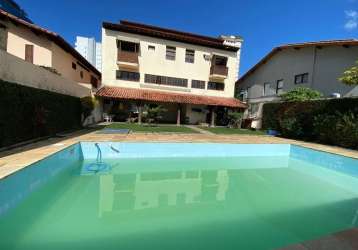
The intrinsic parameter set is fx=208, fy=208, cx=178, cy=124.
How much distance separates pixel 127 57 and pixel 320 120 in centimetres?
1893

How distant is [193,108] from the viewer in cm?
2667

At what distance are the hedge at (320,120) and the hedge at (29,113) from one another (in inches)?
670

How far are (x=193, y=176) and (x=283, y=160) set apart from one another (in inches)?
252

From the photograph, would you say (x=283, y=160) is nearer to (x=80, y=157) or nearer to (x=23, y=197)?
(x=80, y=157)

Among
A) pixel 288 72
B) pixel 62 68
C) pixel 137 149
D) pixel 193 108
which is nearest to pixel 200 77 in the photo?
pixel 193 108

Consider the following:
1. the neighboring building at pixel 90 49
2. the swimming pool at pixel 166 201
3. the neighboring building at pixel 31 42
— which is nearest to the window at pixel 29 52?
the neighboring building at pixel 31 42

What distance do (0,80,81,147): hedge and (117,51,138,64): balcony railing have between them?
409 inches

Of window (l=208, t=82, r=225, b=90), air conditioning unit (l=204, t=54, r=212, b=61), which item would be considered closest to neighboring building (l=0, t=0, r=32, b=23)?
air conditioning unit (l=204, t=54, r=212, b=61)

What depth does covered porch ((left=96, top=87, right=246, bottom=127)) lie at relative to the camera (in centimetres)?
2188

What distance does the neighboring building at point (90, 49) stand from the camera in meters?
55.2

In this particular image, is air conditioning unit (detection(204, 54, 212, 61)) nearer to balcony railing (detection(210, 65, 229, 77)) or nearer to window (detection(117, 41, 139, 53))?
Result: balcony railing (detection(210, 65, 229, 77))

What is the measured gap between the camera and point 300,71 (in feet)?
73.2

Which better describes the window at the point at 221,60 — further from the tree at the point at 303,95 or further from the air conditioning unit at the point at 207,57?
the tree at the point at 303,95

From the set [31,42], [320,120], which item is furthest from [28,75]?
[320,120]
